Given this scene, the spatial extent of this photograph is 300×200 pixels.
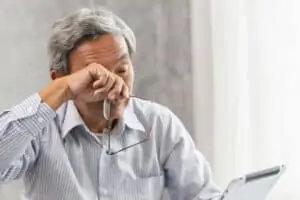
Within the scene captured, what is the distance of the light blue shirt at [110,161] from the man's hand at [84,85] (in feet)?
0.09

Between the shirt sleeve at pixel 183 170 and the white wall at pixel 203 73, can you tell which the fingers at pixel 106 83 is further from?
the white wall at pixel 203 73

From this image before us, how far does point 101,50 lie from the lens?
1.44 metres

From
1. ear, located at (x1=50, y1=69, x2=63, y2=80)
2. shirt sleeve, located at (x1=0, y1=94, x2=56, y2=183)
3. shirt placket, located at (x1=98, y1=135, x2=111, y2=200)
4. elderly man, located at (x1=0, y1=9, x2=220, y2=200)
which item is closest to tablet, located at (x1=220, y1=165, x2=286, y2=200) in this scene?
elderly man, located at (x1=0, y1=9, x2=220, y2=200)

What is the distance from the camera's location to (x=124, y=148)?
1.51 meters

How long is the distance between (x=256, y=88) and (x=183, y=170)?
444mm

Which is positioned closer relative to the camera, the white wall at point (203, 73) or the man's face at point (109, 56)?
the man's face at point (109, 56)

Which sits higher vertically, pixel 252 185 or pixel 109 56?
pixel 109 56

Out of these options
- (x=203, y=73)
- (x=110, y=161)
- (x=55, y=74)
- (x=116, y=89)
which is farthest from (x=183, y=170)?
(x=203, y=73)

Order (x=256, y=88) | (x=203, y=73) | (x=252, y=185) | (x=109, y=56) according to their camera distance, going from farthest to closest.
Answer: (x=203, y=73) < (x=256, y=88) < (x=109, y=56) < (x=252, y=185)

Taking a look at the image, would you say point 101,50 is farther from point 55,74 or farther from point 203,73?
point 203,73

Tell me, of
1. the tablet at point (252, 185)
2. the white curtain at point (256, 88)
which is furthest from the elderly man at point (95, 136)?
the white curtain at point (256, 88)

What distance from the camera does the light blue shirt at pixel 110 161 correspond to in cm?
144

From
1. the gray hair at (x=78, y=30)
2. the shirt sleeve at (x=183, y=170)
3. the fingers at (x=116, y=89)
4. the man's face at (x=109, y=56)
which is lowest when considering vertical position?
the shirt sleeve at (x=183, y=170)

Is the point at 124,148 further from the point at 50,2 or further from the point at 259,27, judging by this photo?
the point at 50,2
